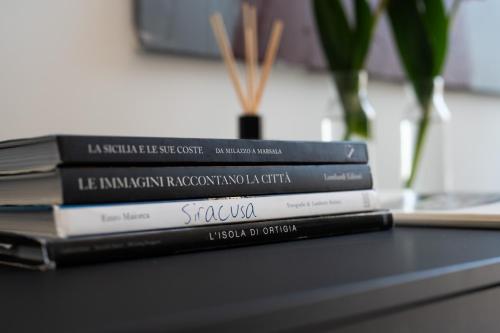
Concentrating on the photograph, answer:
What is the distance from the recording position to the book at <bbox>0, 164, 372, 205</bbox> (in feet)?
1.36

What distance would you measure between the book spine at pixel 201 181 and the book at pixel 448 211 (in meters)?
0.08

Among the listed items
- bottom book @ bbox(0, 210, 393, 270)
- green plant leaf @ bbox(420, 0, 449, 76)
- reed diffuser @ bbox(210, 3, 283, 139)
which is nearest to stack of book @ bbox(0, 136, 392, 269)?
bottom book @ bbox(0, 210, 393, 270)

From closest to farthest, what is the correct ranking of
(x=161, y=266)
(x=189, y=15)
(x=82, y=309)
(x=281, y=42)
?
1. (x=82, y=309)
2. (x=161, y=266)
3. (x=189, y=15)
4. (x=281, y=42)

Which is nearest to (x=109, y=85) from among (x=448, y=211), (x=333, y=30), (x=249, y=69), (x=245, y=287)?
(x=249, y=69)

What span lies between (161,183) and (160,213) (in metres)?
0.02

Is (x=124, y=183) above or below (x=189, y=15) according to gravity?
below

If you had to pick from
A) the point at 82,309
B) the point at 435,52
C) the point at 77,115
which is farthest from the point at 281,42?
the point at 82,309

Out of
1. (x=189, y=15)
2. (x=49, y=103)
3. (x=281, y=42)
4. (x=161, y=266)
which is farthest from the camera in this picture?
(x=281, y=42)

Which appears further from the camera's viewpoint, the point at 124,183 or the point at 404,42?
the point at 404,42

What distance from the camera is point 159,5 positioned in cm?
91

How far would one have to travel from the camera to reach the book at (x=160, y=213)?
1.34ft

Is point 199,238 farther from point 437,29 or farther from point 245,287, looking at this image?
point 437,29

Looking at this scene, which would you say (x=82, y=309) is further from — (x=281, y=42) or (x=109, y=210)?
(x=281, y=42)

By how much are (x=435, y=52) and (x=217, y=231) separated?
75 centimetres
